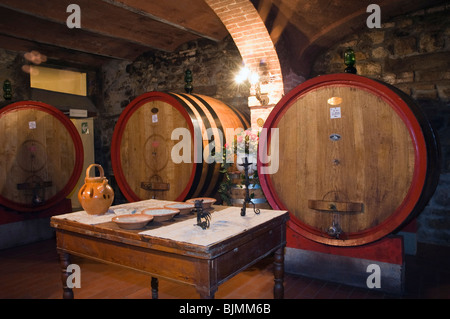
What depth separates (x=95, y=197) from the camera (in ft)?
6.35

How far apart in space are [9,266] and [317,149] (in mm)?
3043

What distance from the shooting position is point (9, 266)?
326cm

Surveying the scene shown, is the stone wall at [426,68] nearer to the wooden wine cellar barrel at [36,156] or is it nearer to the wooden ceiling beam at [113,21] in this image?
the wooden ceiling beam at [113,21]

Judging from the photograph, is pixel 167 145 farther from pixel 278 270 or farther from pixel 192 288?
pixel 278 270

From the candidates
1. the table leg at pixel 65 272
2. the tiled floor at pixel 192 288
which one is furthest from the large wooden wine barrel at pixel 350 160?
the table leg at pixel 65 272

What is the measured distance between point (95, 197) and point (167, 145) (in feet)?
5.07

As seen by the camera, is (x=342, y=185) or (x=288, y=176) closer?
(x=342, y=185)

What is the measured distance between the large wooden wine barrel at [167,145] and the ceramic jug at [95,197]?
4.15 ft

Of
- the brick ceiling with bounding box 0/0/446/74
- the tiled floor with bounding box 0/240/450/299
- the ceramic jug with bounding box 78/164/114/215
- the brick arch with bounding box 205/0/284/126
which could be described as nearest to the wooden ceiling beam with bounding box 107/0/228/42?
the brick ceiling with bounding box 0/0/446/74

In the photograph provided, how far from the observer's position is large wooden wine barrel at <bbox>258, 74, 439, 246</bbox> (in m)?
2.26

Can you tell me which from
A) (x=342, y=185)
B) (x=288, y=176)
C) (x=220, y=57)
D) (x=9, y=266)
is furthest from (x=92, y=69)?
(x=342, y=185)

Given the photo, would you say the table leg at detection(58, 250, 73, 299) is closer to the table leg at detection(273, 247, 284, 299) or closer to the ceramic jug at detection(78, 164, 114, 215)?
the ceramic jug at detection(78, 164, 114, 215)

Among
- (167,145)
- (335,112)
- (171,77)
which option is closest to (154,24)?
(171,77)
